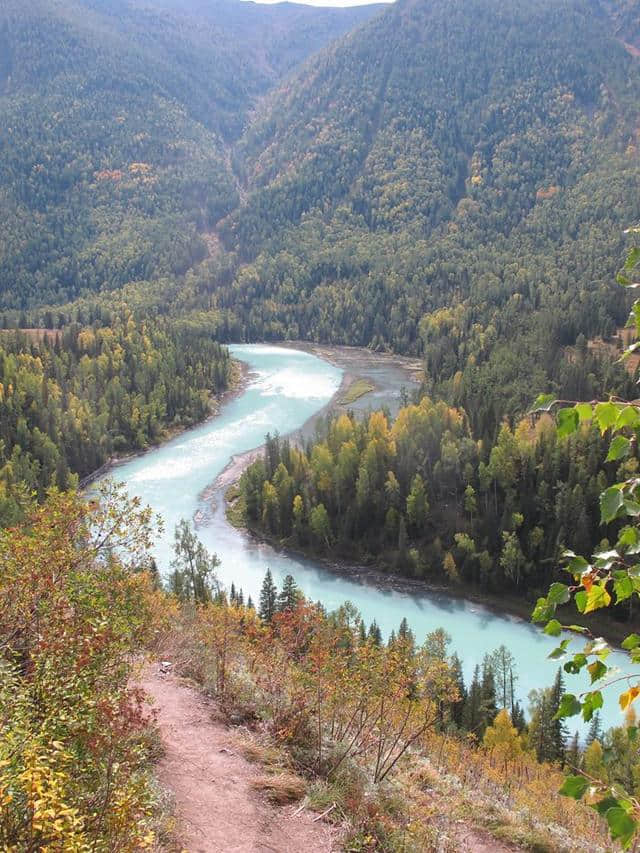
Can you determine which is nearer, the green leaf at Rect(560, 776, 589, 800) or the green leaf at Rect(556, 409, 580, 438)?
the green leaf at Rect(560, 776, 589, 800)

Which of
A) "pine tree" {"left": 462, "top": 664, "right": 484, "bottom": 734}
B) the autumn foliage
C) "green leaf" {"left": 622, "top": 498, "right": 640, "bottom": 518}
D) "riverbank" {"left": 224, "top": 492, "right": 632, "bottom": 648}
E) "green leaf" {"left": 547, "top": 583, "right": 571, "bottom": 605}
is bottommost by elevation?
"pine tree" {"left": 462, "top": 664, "right": 484, "bottom": 734}

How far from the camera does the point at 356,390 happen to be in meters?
166

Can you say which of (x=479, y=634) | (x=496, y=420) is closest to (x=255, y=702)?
(x=479, y=634)

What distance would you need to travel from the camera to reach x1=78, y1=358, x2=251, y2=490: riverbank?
371 feet

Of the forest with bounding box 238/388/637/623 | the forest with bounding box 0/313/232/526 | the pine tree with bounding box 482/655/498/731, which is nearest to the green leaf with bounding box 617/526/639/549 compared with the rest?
the pine tree with bounding box 482/655/498/731

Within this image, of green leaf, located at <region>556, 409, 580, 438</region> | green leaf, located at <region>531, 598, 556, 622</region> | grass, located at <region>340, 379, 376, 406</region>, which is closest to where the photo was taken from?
green leaf, located at <region>556, 409, 580, 438</region>

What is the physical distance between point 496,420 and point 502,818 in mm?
76030

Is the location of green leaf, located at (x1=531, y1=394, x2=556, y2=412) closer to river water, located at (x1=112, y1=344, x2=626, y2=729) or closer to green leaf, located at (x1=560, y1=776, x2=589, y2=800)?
green leaf, located at (x1=560, y1=776, x2=589, y2=800)

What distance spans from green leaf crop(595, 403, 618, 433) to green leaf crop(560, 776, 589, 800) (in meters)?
2.52

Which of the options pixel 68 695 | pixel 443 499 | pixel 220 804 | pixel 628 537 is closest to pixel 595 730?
pixel 443 499

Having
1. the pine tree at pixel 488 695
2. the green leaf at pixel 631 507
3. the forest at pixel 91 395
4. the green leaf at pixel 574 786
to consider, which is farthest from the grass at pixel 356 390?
the green leaf at pixel 574 786

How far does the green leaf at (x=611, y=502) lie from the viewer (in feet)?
15.5

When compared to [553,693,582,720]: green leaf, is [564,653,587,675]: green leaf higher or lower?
higher

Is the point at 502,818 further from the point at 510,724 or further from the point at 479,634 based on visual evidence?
the point at 479,634
